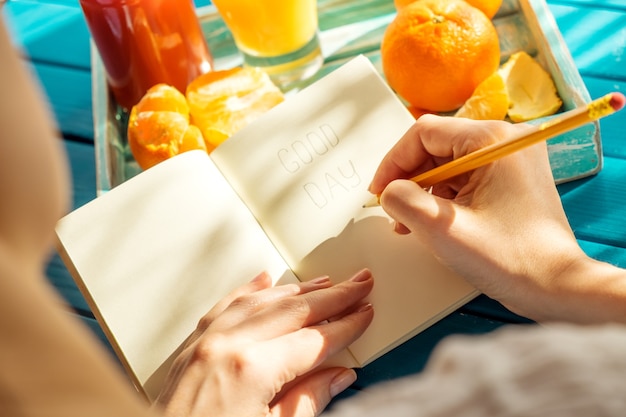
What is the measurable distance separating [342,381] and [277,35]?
1.47 feet

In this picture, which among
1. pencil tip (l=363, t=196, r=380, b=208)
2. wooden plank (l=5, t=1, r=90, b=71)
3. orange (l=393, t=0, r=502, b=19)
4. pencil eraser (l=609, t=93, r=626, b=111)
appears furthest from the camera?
wooden plank (l=5, t=1, r=90, b=71)

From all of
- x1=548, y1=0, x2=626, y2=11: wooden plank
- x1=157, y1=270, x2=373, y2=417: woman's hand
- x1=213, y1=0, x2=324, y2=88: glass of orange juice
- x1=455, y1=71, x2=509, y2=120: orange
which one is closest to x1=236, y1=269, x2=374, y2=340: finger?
x1=157, y1=270, x2=373, y2=417: woman's hand

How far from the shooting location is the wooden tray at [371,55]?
0.75 metres

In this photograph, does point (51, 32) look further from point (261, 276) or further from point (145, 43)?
point (261, 276)

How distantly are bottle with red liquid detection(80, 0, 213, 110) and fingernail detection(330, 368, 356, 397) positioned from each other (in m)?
0.45

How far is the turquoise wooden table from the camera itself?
2.25 feet

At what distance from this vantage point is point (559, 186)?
763mm

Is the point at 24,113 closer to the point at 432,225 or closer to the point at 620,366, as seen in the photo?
the point at 620,366

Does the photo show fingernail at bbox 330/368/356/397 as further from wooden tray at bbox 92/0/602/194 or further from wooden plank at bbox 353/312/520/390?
wooden tray at bbox 92/0/602/194

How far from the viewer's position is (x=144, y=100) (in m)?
0.82

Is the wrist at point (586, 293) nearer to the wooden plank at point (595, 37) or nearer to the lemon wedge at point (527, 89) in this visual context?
the lemon wedge at point (527, 89)

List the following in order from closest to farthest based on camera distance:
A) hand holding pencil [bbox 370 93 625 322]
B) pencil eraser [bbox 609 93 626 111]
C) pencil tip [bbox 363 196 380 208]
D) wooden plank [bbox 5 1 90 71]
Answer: pencil eraser [bbox 609 93 626 111] < hand holding pencil [bbox 370 93 625 322] < pencil tip [bbox 363 196 380 208] < wooden plank [bbox 5 1 90 71]

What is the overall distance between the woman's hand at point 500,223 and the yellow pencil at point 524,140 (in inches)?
1.1

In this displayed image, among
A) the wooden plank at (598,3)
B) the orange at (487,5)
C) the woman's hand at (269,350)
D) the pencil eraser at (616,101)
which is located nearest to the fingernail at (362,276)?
the woman's hand at (269,350)
